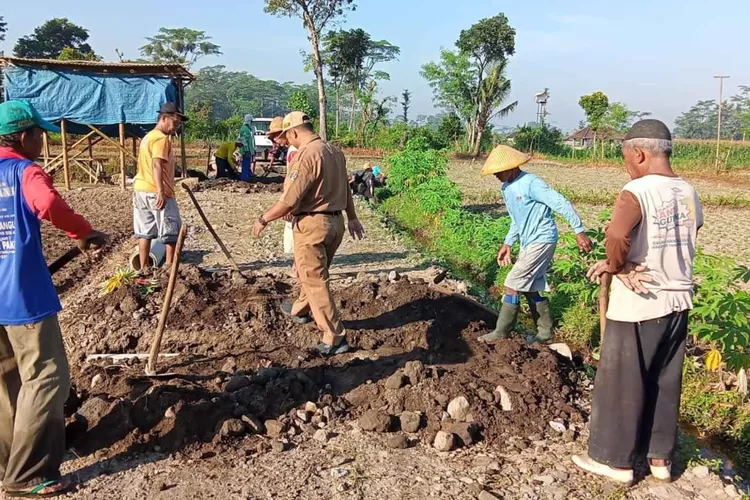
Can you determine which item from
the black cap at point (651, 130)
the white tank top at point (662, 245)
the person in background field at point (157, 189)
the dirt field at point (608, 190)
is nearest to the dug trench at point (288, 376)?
the person in background field at point (157, 189)

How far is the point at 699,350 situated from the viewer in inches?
213

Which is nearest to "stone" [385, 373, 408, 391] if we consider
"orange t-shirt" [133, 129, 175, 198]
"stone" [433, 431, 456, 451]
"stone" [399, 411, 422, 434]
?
"stone" [399, 411, 422, 434]

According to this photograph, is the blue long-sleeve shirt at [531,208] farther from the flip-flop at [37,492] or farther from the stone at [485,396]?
the flip-flop at [37,492]

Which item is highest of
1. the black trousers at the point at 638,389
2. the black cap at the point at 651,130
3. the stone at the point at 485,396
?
the black cap at the point at 651,130

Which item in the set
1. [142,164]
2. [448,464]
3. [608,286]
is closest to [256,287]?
[142,164]

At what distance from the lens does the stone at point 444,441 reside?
12.1 feet

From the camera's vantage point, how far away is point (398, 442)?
3.74m

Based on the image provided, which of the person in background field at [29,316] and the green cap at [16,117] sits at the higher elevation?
the green cap at [16,117]

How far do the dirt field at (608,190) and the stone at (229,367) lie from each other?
8.06 metres

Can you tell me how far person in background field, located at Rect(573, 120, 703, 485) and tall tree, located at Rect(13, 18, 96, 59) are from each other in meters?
56.2

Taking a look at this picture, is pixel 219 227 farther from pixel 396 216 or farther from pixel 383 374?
pixel 383 374

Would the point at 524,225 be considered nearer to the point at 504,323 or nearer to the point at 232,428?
the point at 504,323

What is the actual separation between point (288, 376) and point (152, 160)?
3169 mm

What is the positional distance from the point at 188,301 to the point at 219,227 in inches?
188
